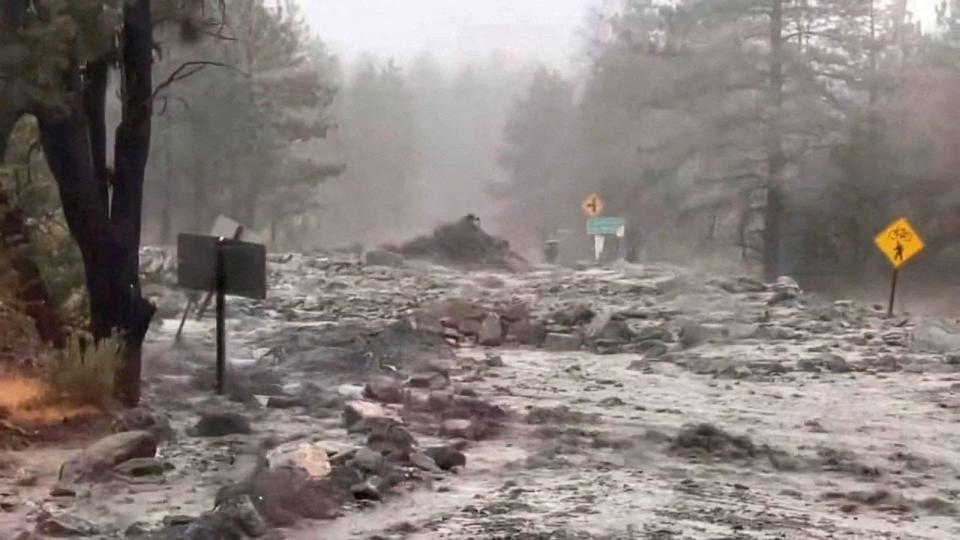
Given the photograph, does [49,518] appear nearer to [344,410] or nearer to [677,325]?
→ [344,410]

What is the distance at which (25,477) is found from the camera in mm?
8094

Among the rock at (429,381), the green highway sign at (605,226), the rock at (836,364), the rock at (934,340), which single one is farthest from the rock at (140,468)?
the green highway sign at (605,226)

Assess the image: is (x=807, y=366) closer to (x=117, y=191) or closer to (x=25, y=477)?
(x=117, y=191)

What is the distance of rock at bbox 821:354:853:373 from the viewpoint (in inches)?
563

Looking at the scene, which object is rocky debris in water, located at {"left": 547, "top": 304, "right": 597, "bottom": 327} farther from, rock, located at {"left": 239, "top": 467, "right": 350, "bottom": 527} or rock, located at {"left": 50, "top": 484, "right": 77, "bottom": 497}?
rock, located at {"left": 50, "top": 484, "right": 77, "bottom": 497}

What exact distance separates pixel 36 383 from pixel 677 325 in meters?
10.9

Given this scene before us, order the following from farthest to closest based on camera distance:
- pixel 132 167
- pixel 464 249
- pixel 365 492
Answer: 1. pixel 464 249
2. pixel 132 167
3. pixel 365 492

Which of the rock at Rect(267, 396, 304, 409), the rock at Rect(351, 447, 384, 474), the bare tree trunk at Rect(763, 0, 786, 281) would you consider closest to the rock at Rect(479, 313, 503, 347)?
the rock at Rect(267, 396, 304, 409)

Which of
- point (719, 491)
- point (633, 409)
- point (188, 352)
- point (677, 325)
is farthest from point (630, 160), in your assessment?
point (719, 491)

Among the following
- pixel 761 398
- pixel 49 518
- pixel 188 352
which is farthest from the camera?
pixel 188 352

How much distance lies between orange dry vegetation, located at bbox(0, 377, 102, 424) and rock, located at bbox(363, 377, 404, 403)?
269 cm

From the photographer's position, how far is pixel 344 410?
10.9 m

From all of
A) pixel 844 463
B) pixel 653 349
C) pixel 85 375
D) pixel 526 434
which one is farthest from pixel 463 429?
pixel 653 349

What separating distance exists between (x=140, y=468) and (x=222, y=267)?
3.55 m
